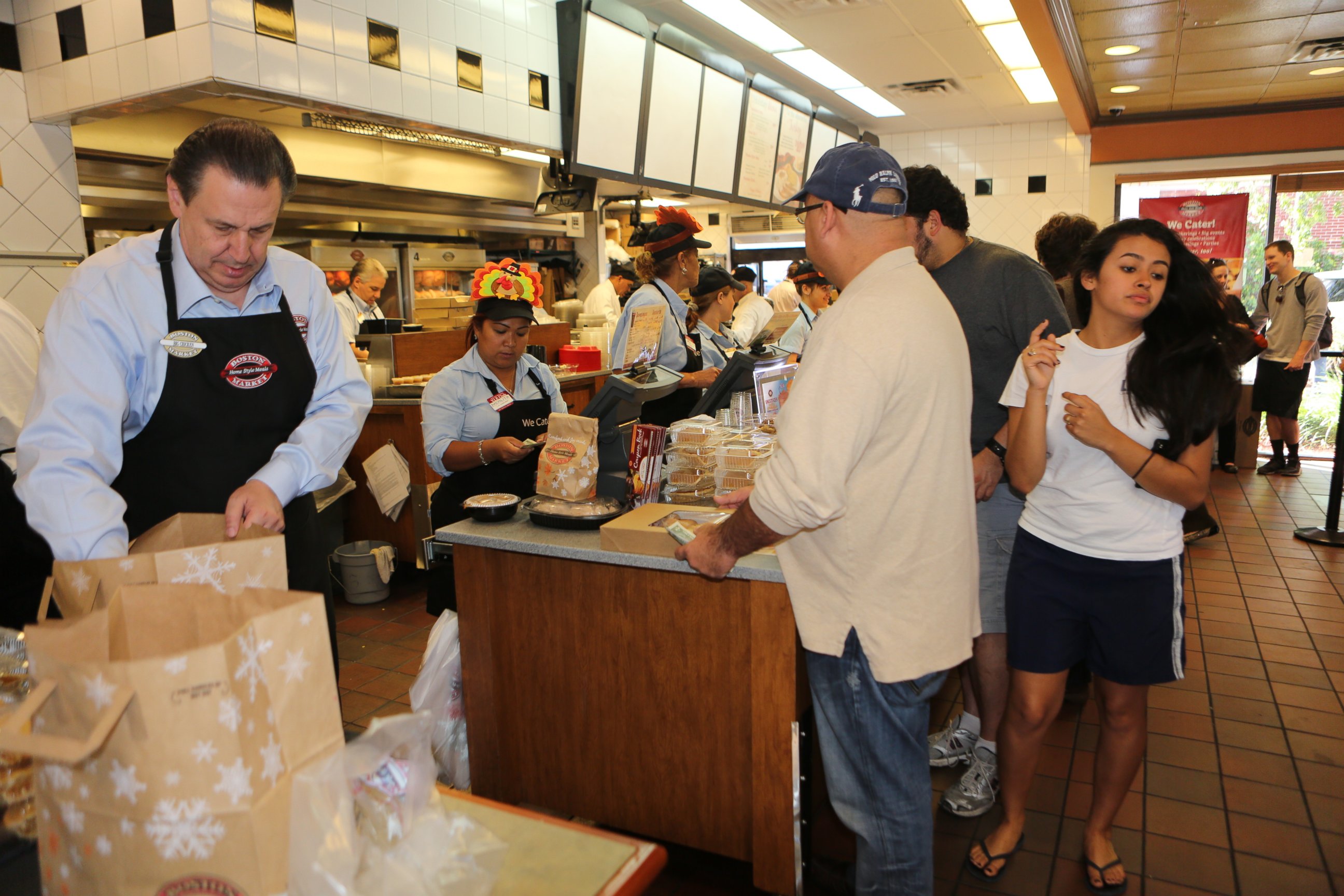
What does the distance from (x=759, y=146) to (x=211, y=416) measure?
658cm

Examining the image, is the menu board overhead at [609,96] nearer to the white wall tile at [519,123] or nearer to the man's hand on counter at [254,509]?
the white wall tile at [519,123]

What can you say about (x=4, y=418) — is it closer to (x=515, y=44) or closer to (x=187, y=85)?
(x=187, y=85)

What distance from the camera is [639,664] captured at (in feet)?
7.41

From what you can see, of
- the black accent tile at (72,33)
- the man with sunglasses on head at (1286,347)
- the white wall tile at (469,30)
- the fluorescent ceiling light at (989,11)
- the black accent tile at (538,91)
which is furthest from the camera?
the man with sunglasses on head at (1286,347)

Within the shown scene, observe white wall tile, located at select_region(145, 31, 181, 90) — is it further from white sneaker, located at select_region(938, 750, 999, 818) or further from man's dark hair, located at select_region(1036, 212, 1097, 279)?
white sneaker, located at select_region(938, 750, 999, 818)

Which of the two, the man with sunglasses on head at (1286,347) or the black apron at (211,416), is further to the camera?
the man with sunglasses on head at (1286,347)

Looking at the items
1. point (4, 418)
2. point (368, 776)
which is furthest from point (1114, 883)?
point (4, 418)

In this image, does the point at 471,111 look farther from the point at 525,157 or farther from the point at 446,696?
the point at 446,696

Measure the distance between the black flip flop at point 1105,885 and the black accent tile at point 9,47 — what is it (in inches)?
217

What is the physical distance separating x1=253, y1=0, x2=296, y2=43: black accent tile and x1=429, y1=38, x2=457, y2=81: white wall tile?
0.86 m

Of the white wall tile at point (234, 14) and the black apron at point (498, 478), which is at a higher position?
the white wall tile at point (234, 14)

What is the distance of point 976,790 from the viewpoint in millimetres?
2676

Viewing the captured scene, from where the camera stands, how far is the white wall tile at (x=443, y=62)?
4410mm

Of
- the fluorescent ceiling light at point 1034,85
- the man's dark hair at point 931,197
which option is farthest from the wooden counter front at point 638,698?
the fluorescent ceiling light at point 1034,85
